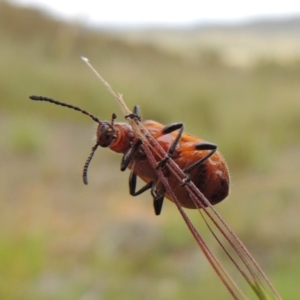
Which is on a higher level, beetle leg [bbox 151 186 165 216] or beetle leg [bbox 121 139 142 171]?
beetle leg [bbox 121 139 142 171]

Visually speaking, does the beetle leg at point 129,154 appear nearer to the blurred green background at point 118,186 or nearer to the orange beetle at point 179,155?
the orange beetle at point 179,155

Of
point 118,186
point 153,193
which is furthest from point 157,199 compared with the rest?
point 118,186

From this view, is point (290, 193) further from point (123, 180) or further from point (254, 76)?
point (254, 76)

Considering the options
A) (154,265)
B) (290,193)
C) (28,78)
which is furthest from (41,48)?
(154,265)

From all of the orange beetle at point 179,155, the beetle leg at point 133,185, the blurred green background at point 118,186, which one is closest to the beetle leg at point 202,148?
the orange beetle at point 179,155

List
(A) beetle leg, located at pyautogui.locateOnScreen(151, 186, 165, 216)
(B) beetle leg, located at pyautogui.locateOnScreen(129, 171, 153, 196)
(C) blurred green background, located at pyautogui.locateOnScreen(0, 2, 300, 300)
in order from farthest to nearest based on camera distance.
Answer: (C) blurred green background, located at pyautogui.locateOnScreen(0, 2, 300, 300) → (B) beetle leg, located at pyautogui.locateOnScreen(129, 171, 153, 196) → (A) beetle leg, located at pyautogui.locateOnScreen(151, 186, 165, 216)

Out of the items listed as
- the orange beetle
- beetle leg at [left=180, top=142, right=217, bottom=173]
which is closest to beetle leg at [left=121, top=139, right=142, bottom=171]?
the orange beetle

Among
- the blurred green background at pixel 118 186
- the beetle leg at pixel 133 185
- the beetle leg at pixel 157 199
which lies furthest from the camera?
the blurred green background at pixel 118 186

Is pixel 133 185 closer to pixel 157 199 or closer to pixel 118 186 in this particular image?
pixel 157 199

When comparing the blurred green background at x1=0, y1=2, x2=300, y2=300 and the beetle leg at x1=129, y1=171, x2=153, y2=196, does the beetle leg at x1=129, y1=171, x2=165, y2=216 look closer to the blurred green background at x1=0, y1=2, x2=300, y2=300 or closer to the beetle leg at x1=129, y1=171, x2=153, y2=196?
the beetle leg at x1=129, y1=171, x2=153, y2=196
